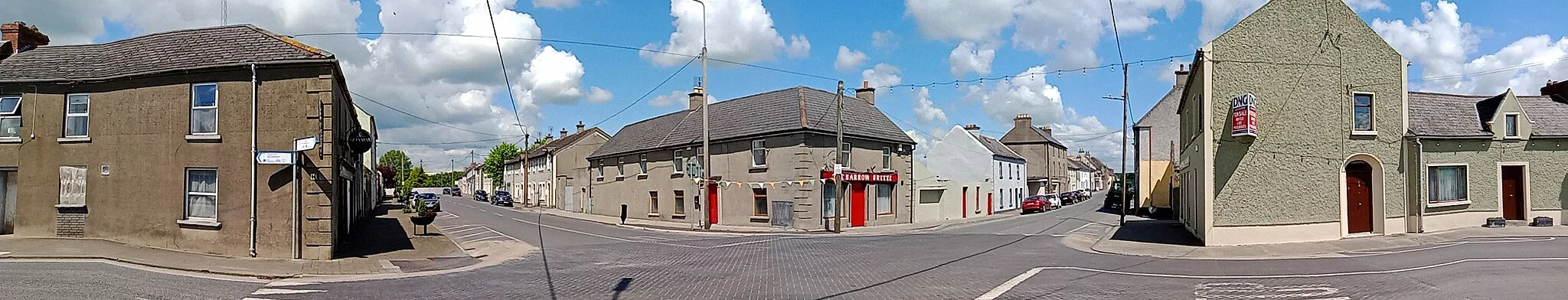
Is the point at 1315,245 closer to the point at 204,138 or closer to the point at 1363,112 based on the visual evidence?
the point at 1363,112

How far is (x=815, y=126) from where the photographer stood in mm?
34531

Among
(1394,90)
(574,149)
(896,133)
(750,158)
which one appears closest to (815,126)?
(750,158)

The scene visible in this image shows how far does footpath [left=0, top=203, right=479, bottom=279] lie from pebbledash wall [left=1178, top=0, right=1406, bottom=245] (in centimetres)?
1559

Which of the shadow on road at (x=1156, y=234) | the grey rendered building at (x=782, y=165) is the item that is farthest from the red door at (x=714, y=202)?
the shadow on road at (x=1156, y=234)

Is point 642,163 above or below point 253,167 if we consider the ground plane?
above

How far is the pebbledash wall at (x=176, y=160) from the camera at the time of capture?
650 inches

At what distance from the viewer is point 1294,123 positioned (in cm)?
2023

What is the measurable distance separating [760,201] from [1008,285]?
2323 centimetres

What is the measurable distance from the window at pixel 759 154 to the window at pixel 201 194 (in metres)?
20.9

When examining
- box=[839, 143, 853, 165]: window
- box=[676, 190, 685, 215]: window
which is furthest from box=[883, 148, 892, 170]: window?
box=[676, 190, 685, 215]: window

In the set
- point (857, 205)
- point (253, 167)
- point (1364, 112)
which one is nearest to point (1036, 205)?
point (857, 205)

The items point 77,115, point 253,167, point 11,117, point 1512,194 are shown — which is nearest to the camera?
point 253,167

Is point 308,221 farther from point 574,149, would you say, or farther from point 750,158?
point 574,149

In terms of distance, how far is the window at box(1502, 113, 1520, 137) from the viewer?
2280 cm
